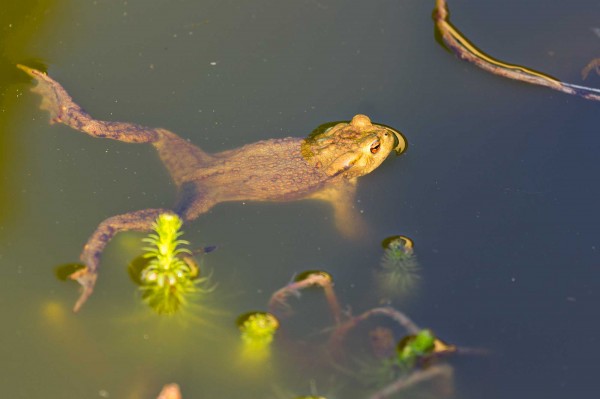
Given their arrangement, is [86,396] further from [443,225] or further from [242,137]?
[443,225]

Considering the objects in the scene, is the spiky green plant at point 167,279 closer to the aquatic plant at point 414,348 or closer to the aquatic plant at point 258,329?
the aquatic plant at point 258,329

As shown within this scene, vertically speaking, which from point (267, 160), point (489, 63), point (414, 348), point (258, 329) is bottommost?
point (414, 348)

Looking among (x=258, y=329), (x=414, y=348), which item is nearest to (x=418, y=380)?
(x=414, y=348)

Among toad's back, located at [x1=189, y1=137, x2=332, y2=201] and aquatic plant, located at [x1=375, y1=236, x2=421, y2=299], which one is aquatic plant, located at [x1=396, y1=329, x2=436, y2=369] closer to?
aquatic plant, located at [x1=375, y1=236, x2=421, y2=299]

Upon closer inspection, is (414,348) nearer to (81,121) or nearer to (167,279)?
(167,279)

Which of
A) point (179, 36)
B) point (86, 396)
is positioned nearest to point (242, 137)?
point (179, 36)

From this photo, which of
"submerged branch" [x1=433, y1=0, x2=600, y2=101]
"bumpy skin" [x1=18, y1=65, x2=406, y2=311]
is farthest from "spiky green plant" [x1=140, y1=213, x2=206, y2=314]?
"submerged branch" [x1=433, y1=0, x2=600, y2=101]

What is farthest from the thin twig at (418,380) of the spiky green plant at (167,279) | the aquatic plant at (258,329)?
the spiky green plant at (167,279)
